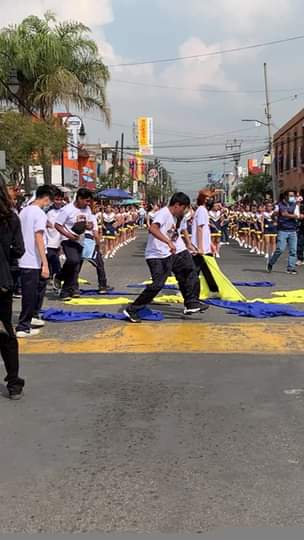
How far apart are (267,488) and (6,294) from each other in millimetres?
2544

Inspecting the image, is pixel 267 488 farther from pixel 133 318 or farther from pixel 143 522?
pixel 133 318

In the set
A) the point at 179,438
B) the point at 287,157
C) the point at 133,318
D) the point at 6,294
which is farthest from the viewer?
the point at 287,157

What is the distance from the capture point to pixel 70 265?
33.3ft

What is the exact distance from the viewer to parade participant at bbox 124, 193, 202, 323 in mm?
8164

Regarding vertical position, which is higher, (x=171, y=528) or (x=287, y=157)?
(x=287, y=157)

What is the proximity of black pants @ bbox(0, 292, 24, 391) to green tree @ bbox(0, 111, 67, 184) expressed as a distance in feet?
65.5

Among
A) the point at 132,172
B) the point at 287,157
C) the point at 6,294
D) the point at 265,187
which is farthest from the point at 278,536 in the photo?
the point at 132,172

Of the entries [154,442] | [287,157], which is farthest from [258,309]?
[287,157]

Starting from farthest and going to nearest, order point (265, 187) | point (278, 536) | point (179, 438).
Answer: point (265, 187), point (179, 438), point (278, 536)

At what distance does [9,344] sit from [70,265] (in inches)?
196

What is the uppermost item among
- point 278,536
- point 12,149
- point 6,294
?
point 12,149

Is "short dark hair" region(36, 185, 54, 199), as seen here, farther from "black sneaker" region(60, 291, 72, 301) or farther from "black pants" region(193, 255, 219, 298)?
"black sneaker" region(60, 291, 72, 301)

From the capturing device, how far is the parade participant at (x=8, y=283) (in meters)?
5.07

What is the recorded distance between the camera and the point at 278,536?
10.3 ft
